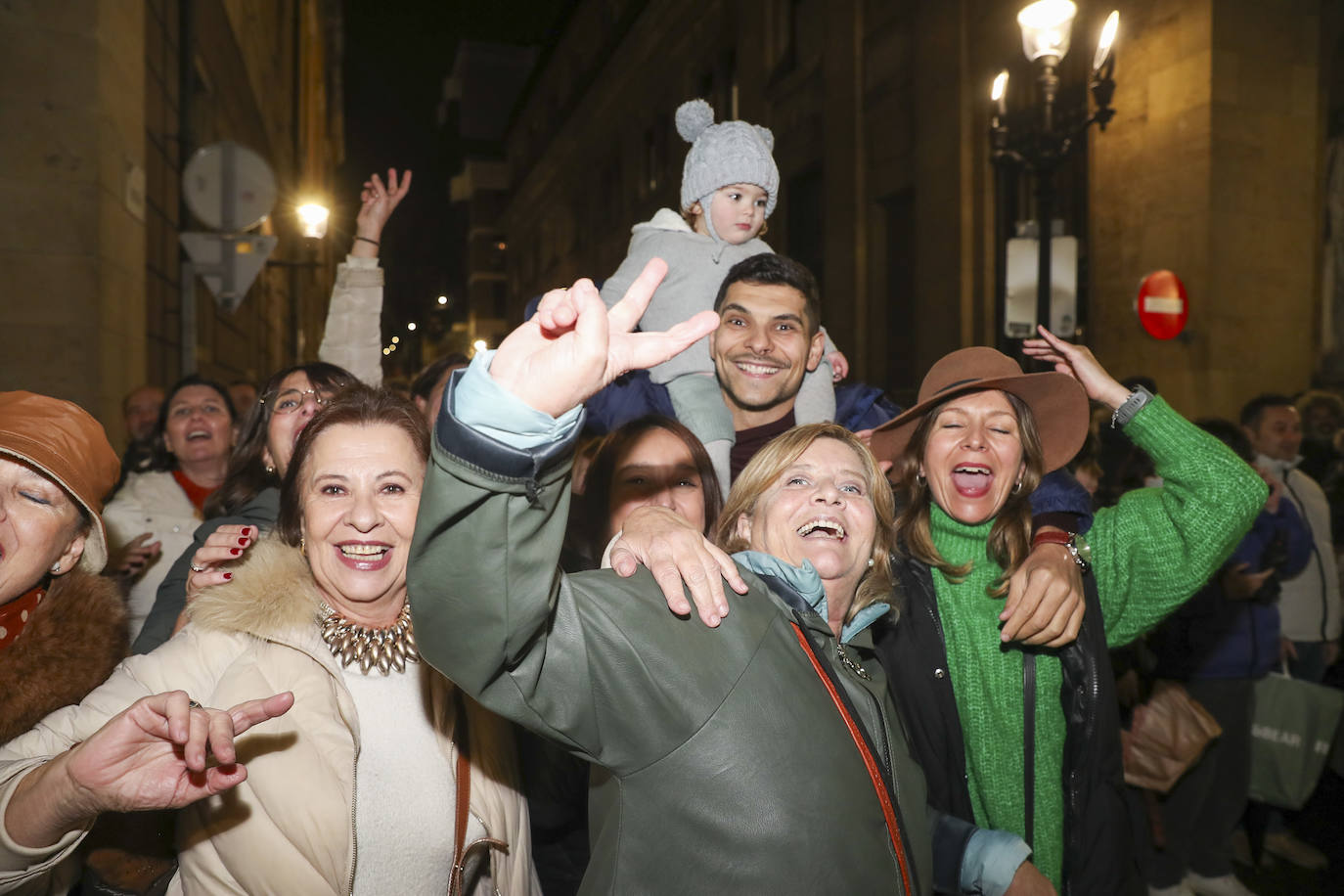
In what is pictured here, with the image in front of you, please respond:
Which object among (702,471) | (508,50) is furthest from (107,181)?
(508,50)

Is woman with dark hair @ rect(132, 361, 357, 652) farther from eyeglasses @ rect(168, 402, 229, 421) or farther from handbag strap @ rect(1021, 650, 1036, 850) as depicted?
handbag strap @ rect(1021, 650, 1036, 850)

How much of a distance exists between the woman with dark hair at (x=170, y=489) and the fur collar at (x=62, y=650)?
5.23ft

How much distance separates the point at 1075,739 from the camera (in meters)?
2.61

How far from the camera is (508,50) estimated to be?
69.3 meters

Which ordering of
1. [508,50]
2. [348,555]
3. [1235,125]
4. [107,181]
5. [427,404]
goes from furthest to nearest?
1. [508,50]
2. [1235,125]
3. [107,181]
4. [427,404]
5. [348,555]

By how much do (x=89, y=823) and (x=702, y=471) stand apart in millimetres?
1908

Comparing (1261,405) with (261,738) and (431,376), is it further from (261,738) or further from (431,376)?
(261,738)

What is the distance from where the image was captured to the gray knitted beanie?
12.4ft

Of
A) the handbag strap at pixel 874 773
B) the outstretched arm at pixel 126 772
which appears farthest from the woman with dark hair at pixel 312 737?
the handbag strap at pixel 874 773

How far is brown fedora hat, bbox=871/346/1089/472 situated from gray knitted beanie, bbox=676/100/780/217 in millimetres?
1186

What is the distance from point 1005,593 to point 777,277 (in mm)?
1346

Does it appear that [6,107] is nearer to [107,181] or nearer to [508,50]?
[107,181]

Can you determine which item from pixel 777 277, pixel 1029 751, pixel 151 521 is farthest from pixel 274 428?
pixel 1029 751

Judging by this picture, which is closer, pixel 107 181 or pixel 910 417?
pixel 910 417
